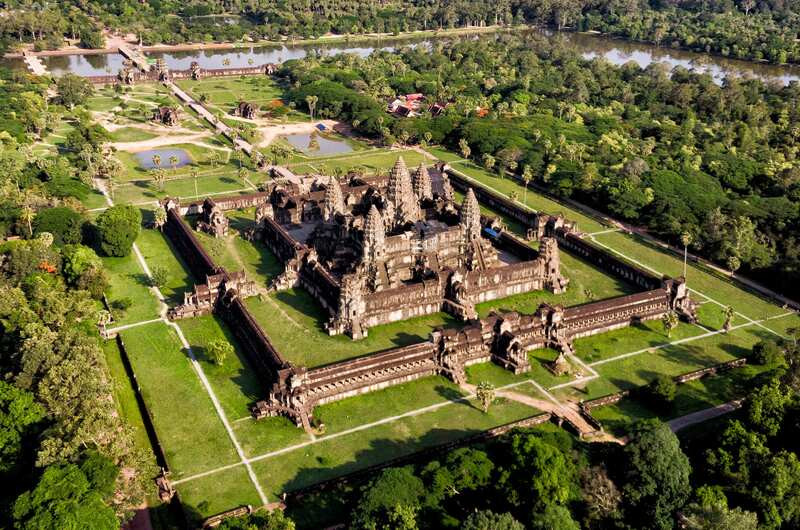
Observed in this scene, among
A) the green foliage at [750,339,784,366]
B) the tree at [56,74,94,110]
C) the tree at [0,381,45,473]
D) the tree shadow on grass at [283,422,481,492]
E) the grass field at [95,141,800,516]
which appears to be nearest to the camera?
the tree at [0,381,45,473]

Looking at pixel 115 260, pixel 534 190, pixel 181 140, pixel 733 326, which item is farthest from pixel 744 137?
pixel 115 260

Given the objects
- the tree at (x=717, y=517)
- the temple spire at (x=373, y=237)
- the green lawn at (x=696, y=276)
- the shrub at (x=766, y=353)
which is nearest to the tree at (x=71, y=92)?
the temple spire at (x=373, y=237)

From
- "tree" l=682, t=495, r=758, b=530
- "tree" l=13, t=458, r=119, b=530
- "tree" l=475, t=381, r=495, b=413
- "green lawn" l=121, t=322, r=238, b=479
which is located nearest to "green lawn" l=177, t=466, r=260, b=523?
"green lawn" l=121, t=322, r=238, b=479

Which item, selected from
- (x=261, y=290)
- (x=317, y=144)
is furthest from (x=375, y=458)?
(x=317, y=144)

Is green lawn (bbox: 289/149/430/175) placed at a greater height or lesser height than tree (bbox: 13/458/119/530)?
greater

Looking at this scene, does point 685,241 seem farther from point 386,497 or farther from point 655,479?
point 386,497

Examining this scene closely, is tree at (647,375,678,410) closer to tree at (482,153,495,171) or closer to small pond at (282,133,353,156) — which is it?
tree at (482,153,495,171)
